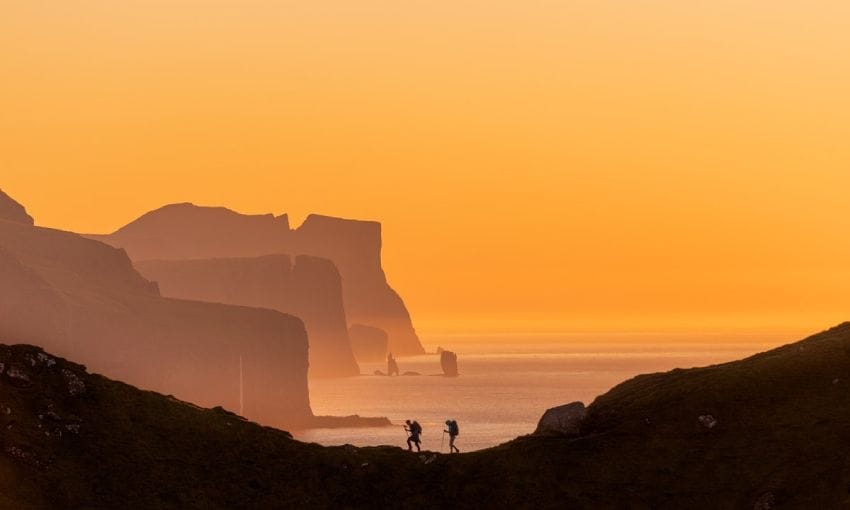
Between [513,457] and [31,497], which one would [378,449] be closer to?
[513,457]

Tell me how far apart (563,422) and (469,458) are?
7.58 meters

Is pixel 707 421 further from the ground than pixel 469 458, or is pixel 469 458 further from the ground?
pixel 707 421

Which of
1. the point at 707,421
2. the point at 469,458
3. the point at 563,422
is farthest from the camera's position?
the point at 563,422

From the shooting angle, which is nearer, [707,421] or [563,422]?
[707,421]

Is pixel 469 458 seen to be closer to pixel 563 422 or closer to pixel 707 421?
pixel 563 422

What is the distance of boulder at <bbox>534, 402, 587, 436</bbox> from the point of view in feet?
299

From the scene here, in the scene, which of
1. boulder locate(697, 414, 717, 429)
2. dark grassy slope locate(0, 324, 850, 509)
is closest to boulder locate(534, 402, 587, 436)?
dark grassy slope locate(0, 324, 850, 509)

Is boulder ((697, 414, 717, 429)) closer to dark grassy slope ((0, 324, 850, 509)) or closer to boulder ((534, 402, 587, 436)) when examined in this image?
dark grassy slope ((0, 324, 850, 509))

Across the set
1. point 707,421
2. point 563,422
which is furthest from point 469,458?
point 707,421

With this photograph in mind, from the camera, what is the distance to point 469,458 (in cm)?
8844

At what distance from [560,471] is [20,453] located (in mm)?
34056

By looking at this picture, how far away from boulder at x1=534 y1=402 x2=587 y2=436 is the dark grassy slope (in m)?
0.96

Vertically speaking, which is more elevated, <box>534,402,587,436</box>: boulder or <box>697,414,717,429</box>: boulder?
<box>534,402,587,436</box>: boulder

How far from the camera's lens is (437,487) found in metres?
84.9
